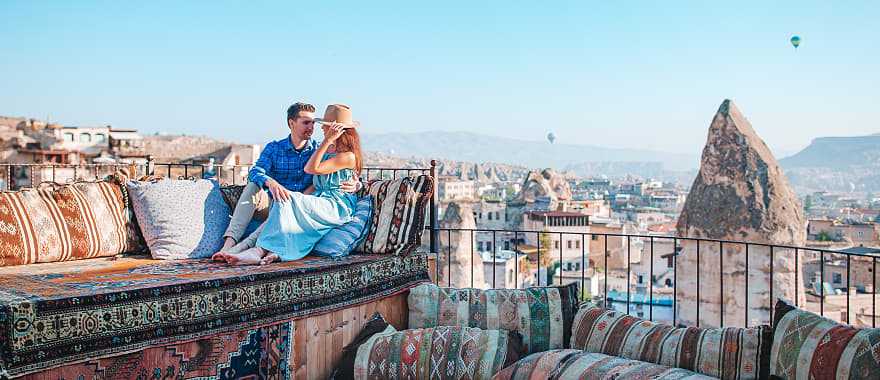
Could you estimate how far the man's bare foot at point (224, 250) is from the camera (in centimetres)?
315

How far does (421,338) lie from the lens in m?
3.05

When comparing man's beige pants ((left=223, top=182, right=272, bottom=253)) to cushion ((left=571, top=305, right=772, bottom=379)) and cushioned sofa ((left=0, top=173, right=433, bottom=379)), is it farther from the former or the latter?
cushion ((left=571, top=305, right=772, bottom=379))

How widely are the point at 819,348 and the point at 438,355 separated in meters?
1.49

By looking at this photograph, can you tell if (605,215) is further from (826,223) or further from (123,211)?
(123,211)

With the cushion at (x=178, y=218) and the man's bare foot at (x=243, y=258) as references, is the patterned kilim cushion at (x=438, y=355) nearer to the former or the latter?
the man's bare foot at (x=243, y=258)

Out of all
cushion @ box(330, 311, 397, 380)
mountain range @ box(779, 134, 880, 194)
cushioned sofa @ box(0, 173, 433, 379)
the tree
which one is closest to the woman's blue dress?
cushioned sofa @ box(0, 173, 433, 379)

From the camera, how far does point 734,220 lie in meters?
16.5

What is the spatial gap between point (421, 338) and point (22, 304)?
158 cm

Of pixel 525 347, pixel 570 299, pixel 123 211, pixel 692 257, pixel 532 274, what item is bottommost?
pixel 532 274

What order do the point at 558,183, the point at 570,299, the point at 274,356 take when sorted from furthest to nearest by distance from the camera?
the point at 558,183, the point at 570,299, the point at 274,356

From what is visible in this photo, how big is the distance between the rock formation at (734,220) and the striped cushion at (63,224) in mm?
14789

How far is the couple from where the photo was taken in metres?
3.27

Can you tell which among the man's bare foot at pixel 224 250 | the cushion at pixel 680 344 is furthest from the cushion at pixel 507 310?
the man's bare foot at pixel 224 250

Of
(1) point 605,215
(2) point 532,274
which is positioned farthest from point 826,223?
(2) point 532,274
